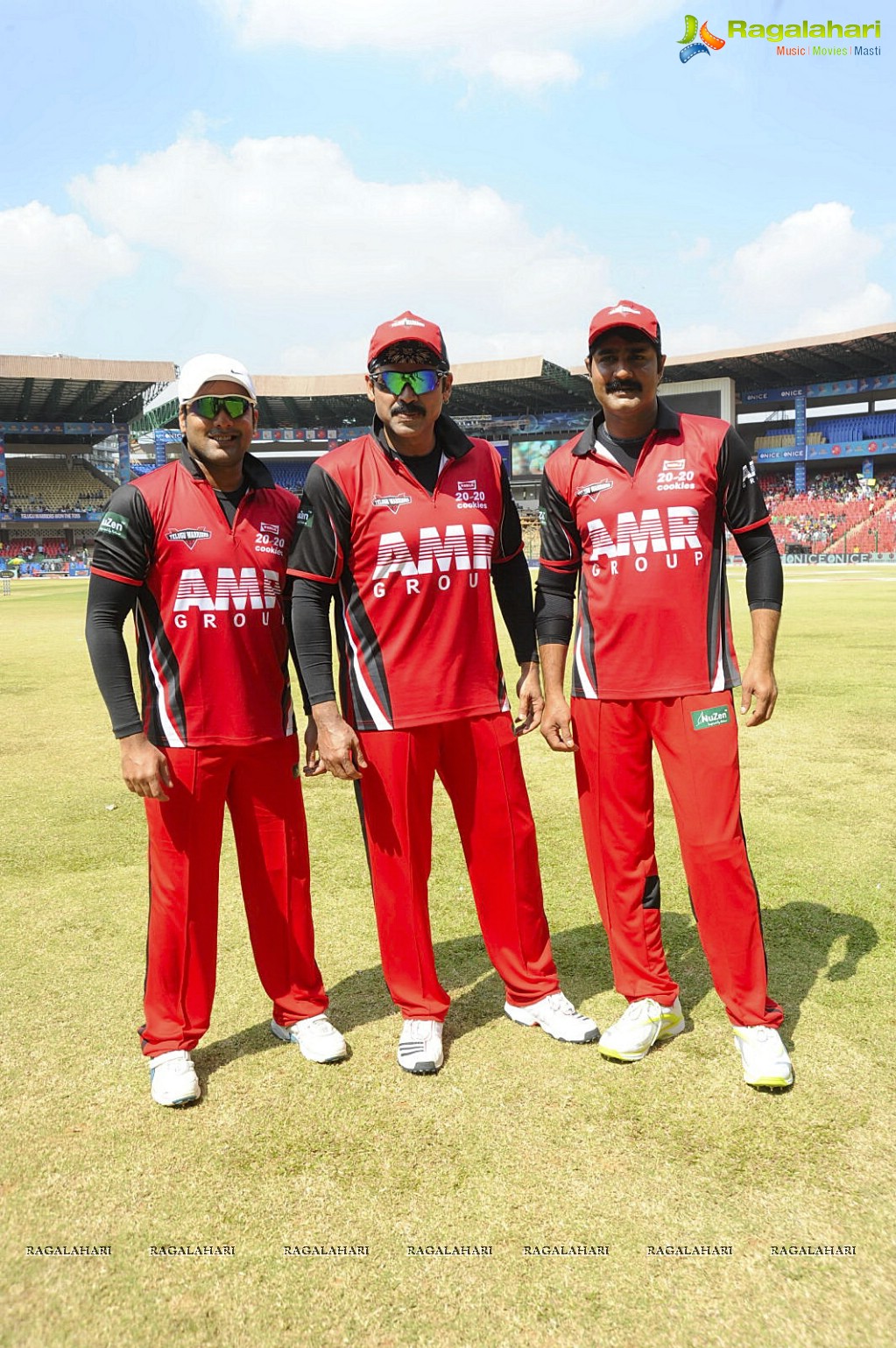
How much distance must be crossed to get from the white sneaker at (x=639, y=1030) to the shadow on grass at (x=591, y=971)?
0.23 meters

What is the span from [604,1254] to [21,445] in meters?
78.2

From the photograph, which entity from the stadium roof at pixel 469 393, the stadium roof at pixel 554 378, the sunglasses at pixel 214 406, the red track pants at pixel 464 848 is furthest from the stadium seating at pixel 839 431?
the sunglasses at pixel 214 406

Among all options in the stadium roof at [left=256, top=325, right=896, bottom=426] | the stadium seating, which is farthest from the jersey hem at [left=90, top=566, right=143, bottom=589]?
the stadium seating

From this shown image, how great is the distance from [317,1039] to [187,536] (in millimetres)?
1796

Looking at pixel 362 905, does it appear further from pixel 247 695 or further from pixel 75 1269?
pixel 75 1269

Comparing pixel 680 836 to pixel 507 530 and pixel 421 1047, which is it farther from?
pixel 507 530

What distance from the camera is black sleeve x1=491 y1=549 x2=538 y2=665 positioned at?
3.68 meters

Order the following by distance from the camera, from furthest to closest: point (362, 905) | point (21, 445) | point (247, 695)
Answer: point (21, 445) < point (362, 905) < point (247, 695)

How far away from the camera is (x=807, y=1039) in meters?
3.25

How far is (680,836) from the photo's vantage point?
10.9 feet

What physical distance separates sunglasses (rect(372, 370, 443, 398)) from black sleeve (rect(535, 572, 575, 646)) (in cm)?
86

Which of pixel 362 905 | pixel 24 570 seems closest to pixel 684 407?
pixel 24 570

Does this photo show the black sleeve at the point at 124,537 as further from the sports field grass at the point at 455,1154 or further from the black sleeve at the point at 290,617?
the sports field grass at the point at 455,1154

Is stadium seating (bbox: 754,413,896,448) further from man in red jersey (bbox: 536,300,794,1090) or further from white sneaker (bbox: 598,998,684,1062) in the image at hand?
white sneaker (bbox: 598,998,684,1062)
